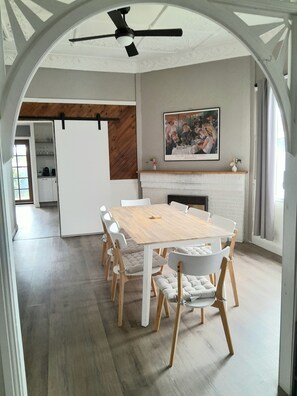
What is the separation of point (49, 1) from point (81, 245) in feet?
Result: 13.3

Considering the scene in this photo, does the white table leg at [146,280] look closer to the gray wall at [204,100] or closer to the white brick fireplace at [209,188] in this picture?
the white brick fireplace at [209,188]

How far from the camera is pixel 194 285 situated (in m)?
2.35

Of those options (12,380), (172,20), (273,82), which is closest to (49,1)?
(273,82)

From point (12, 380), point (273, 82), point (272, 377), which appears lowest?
point (272, 377)

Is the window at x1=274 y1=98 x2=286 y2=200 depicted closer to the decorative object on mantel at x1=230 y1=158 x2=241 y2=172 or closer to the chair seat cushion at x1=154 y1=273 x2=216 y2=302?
the decorative object on mantel at x1=230 y1=158 x2=241 y2=172

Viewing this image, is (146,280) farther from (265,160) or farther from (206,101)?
(206,101)

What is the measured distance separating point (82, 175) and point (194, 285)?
12.4 feet

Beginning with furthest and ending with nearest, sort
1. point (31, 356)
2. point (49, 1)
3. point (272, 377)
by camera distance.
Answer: point (31, 356) → point (272, 377) → point (49, 1)

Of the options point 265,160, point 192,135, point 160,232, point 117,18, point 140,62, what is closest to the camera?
point 117,18

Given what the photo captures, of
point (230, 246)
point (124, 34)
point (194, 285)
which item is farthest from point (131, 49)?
point (194, 285)

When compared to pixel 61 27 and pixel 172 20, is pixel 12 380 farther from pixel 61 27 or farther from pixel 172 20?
pixel 172 20

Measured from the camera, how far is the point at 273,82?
1.63 metres

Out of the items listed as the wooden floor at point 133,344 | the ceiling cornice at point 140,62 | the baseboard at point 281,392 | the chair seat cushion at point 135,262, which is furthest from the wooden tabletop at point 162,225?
the ceiling cornice at point 140,62

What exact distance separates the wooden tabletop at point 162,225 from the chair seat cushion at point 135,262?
0.94 feet
